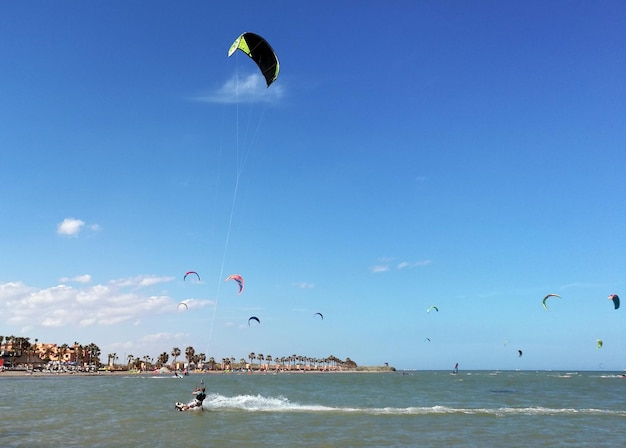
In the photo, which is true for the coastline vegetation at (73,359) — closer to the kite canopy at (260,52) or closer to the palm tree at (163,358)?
the palm tree at (163,358)

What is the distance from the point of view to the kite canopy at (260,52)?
48.7ft

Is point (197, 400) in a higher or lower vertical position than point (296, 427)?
higher

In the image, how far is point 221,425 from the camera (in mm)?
18391

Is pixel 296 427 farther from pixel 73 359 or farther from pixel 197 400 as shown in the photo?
pixel 73 359

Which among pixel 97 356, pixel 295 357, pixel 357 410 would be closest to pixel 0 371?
pixel 97 356

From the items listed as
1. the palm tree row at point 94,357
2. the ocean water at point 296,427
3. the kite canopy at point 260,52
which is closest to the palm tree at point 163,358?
the palm tree row at point 94,357

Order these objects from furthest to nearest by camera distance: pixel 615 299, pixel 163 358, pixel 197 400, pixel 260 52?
pixel 163 358 → pixel 615 299 → pixel 197 400 → pixel 260 52

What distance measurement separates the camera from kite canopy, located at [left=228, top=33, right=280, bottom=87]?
585 inches

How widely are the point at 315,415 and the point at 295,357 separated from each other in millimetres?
156933

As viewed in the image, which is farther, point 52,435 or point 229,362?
point 229,362

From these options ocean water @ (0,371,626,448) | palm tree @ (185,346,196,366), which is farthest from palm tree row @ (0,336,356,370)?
ocean water @ (0,371,626,448)

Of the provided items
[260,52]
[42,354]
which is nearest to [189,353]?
[42,354]

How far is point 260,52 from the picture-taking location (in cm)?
1530

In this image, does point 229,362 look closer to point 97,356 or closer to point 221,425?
point 97,356
